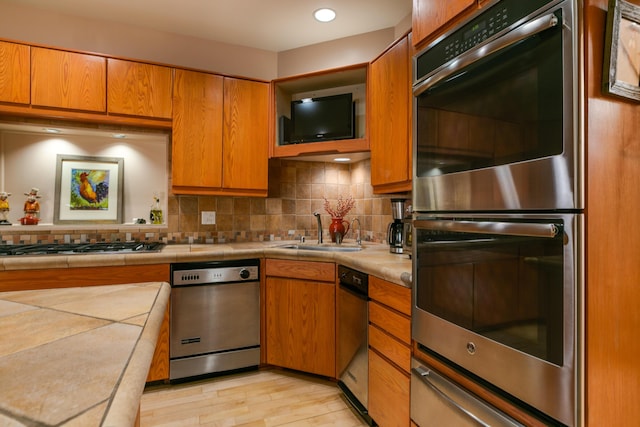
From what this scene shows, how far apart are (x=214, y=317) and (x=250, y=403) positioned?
23.0 inches

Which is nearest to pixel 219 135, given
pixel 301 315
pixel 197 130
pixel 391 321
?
pixel 197 130

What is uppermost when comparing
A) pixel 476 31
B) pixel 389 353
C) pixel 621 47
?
pixel 476 31

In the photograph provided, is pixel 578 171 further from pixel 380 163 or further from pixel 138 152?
pixel 138 152

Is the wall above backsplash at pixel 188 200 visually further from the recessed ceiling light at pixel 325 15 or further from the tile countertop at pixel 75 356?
the tile countertop at pixel 75 356

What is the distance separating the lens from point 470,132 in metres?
1.07

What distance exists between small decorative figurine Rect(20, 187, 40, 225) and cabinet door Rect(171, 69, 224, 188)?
3.22ft

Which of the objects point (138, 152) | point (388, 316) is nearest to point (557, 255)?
point (388, 316)

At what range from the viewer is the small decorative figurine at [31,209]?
2342 millimetres

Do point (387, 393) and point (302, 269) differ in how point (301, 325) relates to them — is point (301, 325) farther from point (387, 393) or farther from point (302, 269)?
point (387, 393)

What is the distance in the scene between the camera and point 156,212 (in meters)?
2.64

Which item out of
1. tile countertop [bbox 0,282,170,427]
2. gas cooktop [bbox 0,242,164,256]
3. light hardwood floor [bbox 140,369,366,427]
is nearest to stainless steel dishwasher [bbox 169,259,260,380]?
light hardwood floor [bbox 140,369,366,427]

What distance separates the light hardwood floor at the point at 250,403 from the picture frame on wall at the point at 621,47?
1.85 metres

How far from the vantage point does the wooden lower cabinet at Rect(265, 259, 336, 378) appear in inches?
85.4

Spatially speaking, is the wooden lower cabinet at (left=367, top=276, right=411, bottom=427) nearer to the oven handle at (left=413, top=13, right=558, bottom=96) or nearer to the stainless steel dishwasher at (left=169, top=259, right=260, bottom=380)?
the oven handle at (left=413, top=13, right=558, bottom=96)
